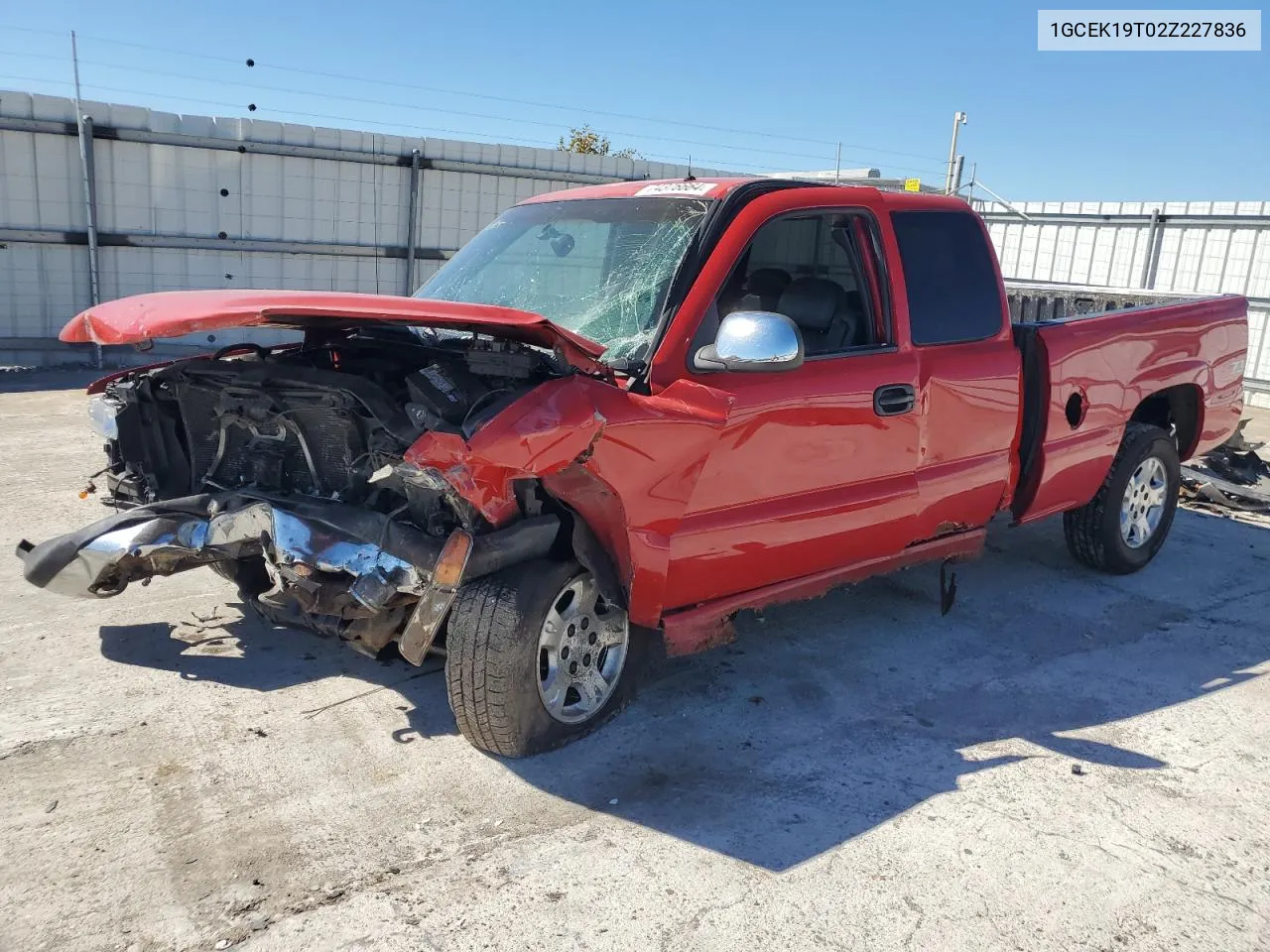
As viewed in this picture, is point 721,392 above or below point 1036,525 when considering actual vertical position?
above

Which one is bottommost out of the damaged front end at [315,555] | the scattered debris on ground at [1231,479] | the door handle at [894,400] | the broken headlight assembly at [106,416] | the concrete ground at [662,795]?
the concrete ground at [662,795]

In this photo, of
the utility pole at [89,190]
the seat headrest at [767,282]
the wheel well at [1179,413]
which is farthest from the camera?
the utility pole at [89,190]

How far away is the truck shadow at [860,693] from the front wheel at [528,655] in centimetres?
14

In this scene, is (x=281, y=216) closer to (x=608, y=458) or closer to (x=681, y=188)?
(x=681, y=188)

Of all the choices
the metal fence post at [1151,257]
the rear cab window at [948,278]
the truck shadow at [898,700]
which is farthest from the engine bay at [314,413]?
the metal fence post at [1151,257]

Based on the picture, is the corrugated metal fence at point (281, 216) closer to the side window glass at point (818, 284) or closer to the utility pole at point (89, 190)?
the utility pole at point (89, 190)

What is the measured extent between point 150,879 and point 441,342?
2039 millimetres

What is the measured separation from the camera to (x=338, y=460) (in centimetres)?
365

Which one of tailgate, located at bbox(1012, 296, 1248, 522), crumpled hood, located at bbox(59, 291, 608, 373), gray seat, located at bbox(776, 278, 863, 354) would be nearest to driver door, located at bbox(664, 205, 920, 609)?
gray seat, located at bbox(776, 278, 863, 354)

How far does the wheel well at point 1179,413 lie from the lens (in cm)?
612

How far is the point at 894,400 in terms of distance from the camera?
4258 millimetres

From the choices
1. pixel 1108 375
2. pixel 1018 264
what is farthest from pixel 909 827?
pixel 1018 264

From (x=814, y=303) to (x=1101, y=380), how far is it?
196cm

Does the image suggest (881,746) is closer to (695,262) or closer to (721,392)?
(721,392)
